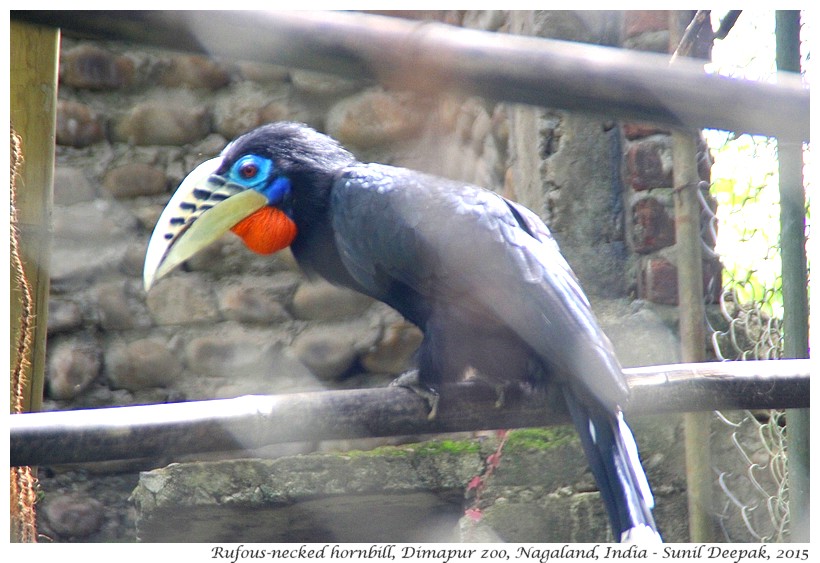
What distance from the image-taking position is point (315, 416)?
3.57 feet

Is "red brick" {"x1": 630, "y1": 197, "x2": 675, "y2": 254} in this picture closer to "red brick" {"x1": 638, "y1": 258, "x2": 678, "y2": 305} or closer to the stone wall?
"red brick" {"x1": 638, "y1": 258, "x2": 678, "y2": 305}

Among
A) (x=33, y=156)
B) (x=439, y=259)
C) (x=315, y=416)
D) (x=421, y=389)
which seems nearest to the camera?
(x=315, y=416)

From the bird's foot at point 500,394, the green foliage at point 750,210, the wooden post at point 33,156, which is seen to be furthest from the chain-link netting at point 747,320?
the wooden post at point 33,156

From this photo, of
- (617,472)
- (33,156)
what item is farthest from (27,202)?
(617,472)

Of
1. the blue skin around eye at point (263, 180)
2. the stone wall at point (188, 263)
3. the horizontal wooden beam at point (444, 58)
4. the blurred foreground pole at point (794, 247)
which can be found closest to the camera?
Result: the horizontal wooden beam at point (444, 58)

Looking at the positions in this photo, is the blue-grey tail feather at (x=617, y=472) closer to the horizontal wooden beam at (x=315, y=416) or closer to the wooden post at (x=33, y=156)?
the horizontal wooden beam at (x=315, y=416)

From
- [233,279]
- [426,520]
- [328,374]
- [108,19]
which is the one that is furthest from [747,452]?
[108,19]

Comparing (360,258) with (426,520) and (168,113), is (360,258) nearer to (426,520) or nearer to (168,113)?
(426,520)

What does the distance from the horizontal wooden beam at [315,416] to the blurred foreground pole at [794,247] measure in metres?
0.17

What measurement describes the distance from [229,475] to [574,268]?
2.86ft

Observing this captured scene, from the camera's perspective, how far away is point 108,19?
50 centimetres

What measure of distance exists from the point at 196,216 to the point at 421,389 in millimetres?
522

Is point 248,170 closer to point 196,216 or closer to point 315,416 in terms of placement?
point 196,216

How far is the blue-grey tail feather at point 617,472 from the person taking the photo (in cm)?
127
